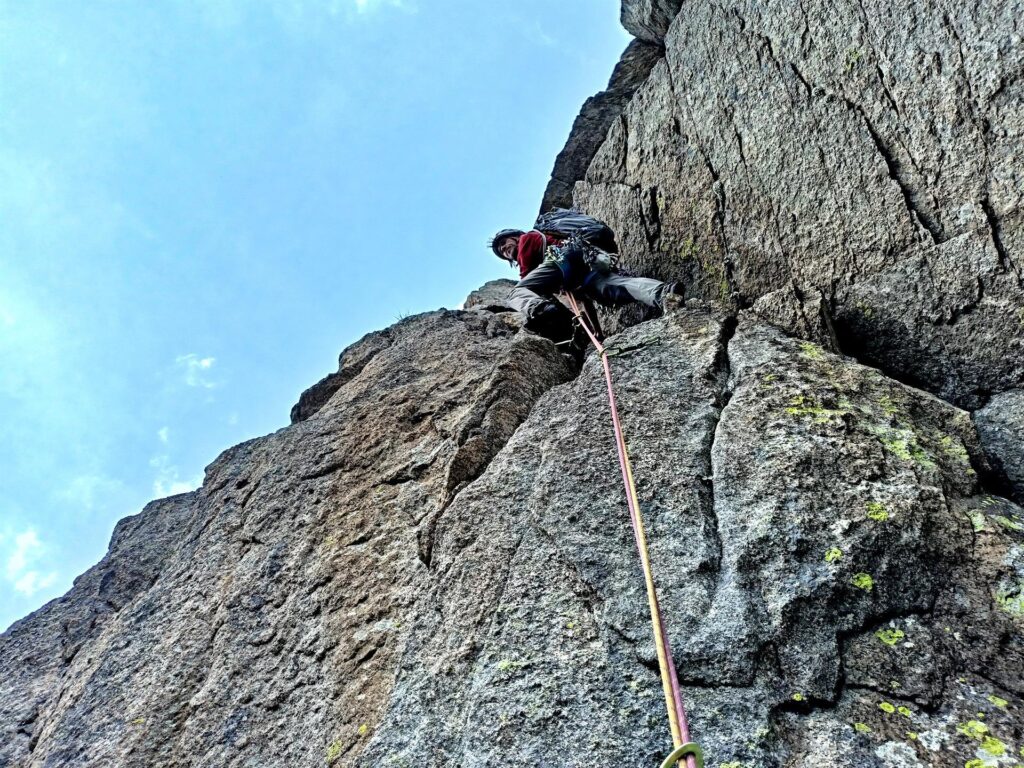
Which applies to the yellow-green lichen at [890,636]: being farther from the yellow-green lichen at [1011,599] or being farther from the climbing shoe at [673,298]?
the climbing shoe at [673,298]

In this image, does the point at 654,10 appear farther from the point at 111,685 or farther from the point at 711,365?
the point at 111,685

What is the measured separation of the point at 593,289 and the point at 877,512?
4635 mm

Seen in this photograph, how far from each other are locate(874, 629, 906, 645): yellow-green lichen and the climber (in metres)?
4.31

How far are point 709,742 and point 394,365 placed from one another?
19.8ft

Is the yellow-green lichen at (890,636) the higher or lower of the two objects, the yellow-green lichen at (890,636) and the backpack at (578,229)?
the lower

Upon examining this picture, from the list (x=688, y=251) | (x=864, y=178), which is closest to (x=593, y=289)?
(x=688, y=251)

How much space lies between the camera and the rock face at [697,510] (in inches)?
140

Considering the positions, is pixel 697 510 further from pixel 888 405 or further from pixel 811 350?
pixel 811 350

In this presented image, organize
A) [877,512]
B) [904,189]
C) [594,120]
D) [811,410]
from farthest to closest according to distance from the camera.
→ [594,120] → [904,189] → [811,410] → [877,512]

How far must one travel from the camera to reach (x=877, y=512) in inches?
156

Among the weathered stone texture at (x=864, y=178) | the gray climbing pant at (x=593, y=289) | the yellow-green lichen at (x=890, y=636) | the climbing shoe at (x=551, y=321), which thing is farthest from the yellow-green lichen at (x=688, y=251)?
the yellow-green lichen at (x=890, y=636)

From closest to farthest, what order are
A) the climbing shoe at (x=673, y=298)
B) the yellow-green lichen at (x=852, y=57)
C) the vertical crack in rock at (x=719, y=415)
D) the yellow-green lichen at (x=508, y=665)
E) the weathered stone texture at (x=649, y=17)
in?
the yellow-green lichen at (x=508, y=665) < the vertical crack in rock at (x=719, y=415) < the yellow-green lichen at (x=852, y=57) < the climbing shoe at (x=673, y=298) < the weathered stone texture at (x=649, y=17)

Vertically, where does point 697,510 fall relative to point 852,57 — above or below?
below

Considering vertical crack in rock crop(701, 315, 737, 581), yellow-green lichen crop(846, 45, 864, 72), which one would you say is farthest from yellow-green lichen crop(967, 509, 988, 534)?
yellow-green lichen crop(846, 45, 864, 72)
